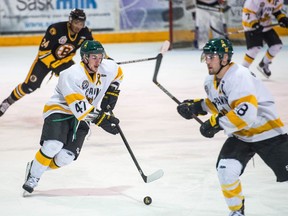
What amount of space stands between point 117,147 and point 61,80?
5.10 feet

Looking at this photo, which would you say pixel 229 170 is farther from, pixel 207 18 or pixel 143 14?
pixel 143 14

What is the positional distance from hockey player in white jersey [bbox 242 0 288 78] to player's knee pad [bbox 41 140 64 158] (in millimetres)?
5034

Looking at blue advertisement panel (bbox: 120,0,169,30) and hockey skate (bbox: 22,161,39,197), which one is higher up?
hockey skate (bbox: 22,161,39,197)

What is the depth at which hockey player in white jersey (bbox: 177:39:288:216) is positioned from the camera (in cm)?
391

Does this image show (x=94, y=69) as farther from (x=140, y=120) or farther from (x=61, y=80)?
(x=140, y=120)

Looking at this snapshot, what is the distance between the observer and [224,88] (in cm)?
396

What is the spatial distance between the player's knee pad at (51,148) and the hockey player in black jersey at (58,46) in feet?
7.47

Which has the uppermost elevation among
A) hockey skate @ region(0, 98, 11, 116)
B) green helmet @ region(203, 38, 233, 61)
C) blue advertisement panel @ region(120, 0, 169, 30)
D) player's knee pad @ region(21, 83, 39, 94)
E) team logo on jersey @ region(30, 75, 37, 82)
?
green helmet @ region(203, 38, 233, 61)

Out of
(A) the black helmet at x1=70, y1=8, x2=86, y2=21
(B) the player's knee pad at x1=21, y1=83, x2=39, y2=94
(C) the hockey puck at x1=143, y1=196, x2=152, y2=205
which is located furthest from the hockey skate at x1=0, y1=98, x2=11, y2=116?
(C) the hockey puck at x1=143, y1=196, x2=152, y2=205

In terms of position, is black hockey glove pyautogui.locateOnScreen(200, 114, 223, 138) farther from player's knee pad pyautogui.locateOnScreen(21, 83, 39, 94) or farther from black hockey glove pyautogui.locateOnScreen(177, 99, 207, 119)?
player's knee pad pyautogui.locateOnScreen(21, 83, 39, 94)

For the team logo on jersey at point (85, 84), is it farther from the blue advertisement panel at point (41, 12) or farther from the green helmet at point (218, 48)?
the blue advertisement panel at point (41, 12)

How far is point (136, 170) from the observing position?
5.42 m

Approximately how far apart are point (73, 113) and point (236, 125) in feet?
3.63

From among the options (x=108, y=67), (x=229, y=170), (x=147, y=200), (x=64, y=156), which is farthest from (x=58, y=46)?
(x=229, y=170)
